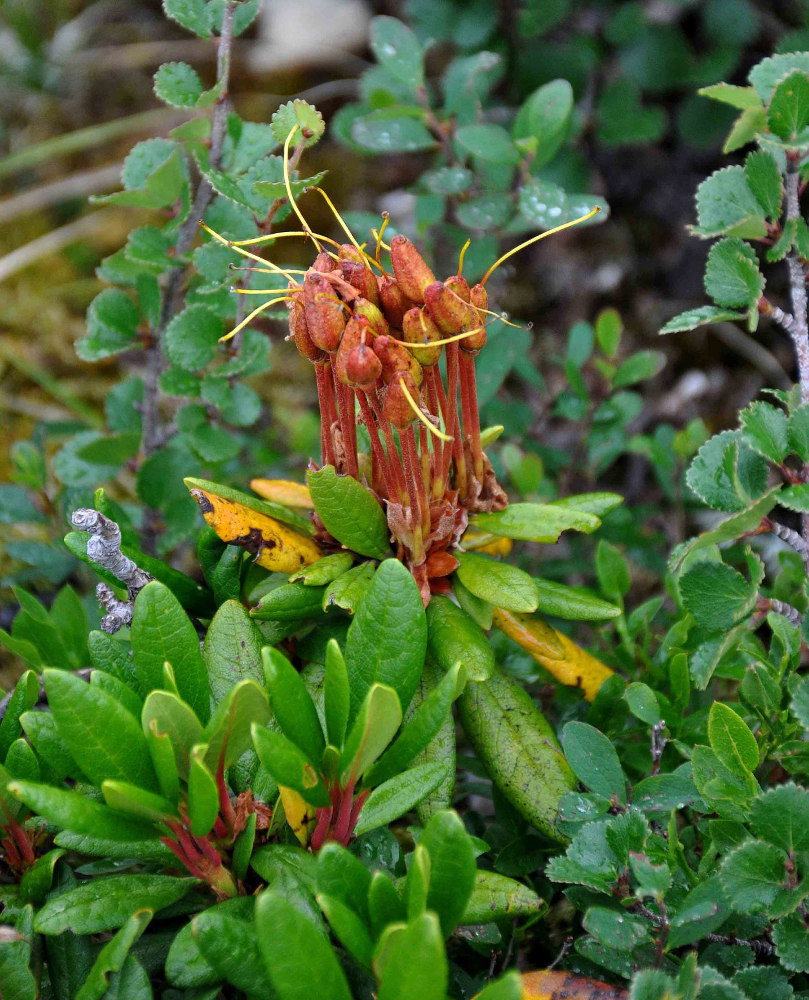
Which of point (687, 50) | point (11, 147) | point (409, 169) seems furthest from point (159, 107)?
point (687, 50)

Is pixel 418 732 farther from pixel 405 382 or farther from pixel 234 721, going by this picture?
pixel 405 382

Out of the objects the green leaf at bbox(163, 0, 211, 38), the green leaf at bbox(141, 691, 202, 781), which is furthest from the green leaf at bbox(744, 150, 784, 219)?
the green leaf at bbox(141, 691, 202, 781)

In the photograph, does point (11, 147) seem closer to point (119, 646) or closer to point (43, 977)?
point (119, 646)

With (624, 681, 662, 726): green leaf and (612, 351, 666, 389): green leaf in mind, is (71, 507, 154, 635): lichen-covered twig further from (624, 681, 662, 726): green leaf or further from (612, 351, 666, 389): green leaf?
(612, 351, 666, 389): green leaf

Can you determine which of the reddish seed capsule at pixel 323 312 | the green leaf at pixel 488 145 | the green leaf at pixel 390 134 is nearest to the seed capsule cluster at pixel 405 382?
the reddish seed capsule at pixel 323 312

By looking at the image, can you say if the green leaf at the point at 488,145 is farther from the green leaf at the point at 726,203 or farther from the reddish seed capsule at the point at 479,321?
the reddish seed capsule at the point at 479,321

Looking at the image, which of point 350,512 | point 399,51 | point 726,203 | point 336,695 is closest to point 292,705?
point 336,695
